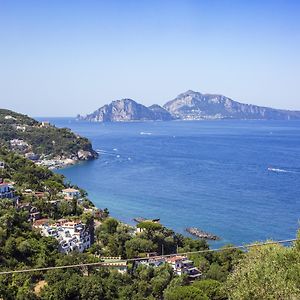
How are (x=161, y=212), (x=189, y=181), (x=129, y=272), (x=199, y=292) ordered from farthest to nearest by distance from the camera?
(x=189, y=181) → (x=161, y=212) → (x=129, y=272) → (x=199, y=292)

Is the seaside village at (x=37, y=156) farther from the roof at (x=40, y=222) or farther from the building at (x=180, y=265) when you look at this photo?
the building at (x=180, y=265)

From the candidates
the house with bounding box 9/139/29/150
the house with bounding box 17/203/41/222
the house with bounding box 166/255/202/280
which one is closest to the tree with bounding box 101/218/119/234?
the house with bounding box 17/203/41/222

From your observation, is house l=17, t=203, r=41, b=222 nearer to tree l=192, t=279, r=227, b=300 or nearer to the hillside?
tree l=192, t=279, r=227, b=300

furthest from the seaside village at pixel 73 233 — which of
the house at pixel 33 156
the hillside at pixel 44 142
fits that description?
the hillside at pixel 44 142

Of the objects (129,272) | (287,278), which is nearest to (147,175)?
(129,272)

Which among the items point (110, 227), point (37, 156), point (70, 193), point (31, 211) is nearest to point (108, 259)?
point (110, 227)

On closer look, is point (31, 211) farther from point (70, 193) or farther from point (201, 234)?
point (201, 234)

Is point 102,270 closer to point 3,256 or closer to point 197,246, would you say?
point 3,256
